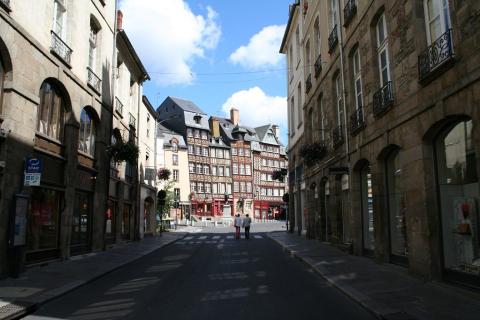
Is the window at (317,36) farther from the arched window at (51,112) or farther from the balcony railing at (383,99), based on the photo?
the arched window at (51,112)

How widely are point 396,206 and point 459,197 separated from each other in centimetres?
347

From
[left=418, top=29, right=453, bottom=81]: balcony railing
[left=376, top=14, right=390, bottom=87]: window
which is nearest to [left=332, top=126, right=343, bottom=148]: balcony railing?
[left=376, top=14, right=390, bottom=87]: window

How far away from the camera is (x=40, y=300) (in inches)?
310

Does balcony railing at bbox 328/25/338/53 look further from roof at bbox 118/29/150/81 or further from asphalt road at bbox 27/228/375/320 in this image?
roof at bbox 118/29/150/81

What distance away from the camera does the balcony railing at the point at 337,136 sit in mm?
17016

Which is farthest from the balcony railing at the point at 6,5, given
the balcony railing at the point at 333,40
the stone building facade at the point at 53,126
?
the balcony railing at the point at 333,40

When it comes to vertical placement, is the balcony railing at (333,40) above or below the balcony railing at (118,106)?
above

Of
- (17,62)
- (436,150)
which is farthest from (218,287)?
(17,62)

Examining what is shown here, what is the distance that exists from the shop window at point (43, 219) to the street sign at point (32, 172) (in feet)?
7.06

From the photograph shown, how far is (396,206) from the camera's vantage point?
39.7ft

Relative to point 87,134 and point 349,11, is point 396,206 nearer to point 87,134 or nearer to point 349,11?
point 349,11

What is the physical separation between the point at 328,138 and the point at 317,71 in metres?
3.53

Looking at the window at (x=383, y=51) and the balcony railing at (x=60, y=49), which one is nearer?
the window at (x=383, y=51)

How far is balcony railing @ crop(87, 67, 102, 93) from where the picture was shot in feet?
55.6
